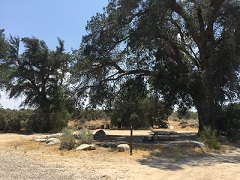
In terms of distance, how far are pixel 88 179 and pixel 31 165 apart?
3.25m

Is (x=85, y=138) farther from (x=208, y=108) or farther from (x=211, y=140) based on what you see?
(x=208, y=108)

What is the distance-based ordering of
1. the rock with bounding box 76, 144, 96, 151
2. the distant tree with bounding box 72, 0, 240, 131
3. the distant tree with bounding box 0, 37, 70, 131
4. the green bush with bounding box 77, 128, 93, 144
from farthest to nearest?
the distant tree with bounding box 0, 37, 70, 131, the distant tree with bounding box 72, 0, 240, 131, the green bush with bounding box 77, 128, 93, 144, the rock with bounding box 76, 144, 96, 151

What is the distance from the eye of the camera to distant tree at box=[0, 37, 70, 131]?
111 ft

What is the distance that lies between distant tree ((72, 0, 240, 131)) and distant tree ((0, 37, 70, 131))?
35.1 feet

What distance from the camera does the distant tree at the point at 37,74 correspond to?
33719 mm

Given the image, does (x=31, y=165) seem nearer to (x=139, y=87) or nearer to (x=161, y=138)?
(x=161, y=138)

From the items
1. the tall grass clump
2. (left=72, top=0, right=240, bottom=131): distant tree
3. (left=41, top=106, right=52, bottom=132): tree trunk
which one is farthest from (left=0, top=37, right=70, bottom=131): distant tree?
the tall grass clump

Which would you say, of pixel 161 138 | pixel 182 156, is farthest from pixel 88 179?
pixel 161 138

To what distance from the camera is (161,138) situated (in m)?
21.1

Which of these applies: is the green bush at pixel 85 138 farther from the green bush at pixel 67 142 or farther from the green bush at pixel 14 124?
the green bush at pixel 14 124

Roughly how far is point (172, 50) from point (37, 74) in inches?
681

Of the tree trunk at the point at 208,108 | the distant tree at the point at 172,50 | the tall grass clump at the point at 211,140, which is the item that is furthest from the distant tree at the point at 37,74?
the tall grass clump at the point at 211,140

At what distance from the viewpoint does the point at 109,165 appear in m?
11.9

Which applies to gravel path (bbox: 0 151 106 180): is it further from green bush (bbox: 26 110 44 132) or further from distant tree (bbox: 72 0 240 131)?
green bush (bbox: 26 110 44 132)
